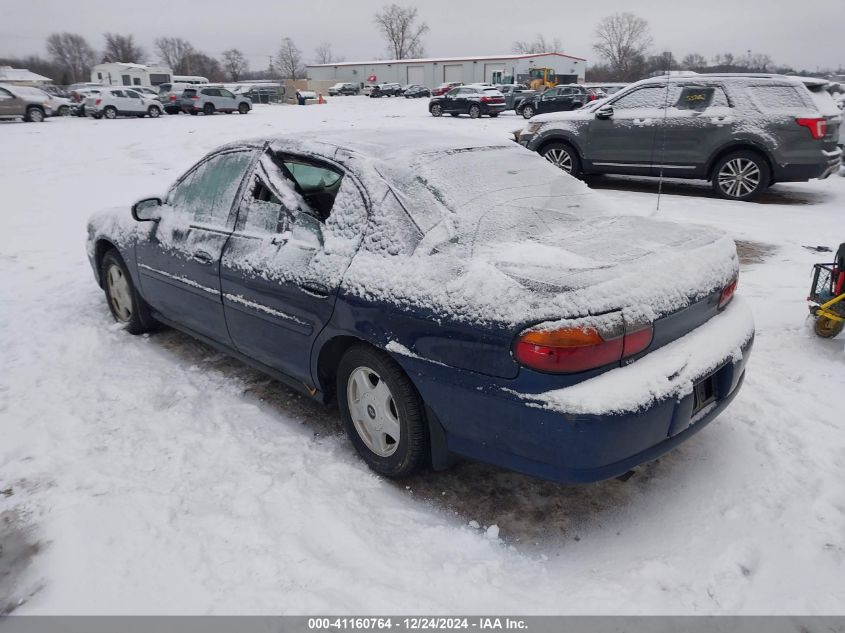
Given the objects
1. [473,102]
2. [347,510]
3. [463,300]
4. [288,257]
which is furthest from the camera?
[473,102]

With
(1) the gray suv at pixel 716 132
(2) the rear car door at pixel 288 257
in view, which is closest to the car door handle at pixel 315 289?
(2) the rear car door at pixel 288 257

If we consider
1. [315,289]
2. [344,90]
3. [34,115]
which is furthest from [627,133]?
[344,90]

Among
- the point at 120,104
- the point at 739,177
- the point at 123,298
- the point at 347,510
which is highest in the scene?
the point at 120,104

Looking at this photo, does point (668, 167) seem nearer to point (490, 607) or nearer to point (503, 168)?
point (503, 168)

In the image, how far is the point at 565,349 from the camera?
219 cm

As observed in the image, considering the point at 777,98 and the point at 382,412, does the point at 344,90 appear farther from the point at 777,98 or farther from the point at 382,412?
the point at 382,412

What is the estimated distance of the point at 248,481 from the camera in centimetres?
291

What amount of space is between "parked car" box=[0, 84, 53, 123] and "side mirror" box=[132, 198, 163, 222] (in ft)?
89.9

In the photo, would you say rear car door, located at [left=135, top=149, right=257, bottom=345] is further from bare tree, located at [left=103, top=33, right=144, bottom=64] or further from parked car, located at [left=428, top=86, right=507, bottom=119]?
bare tree, located at [left=103, top=33, right=144, bottom=64]

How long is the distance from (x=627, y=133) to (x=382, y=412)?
8.37m

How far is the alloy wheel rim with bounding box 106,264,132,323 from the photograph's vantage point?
4.78m

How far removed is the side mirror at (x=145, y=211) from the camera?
13.9 ft

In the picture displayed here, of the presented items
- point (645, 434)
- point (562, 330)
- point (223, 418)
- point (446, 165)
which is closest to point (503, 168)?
point (446, 165)

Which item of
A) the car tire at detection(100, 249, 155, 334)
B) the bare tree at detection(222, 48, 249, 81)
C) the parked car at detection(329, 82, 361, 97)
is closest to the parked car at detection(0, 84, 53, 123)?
the car tire at detection(100, 249, 155, 334)
